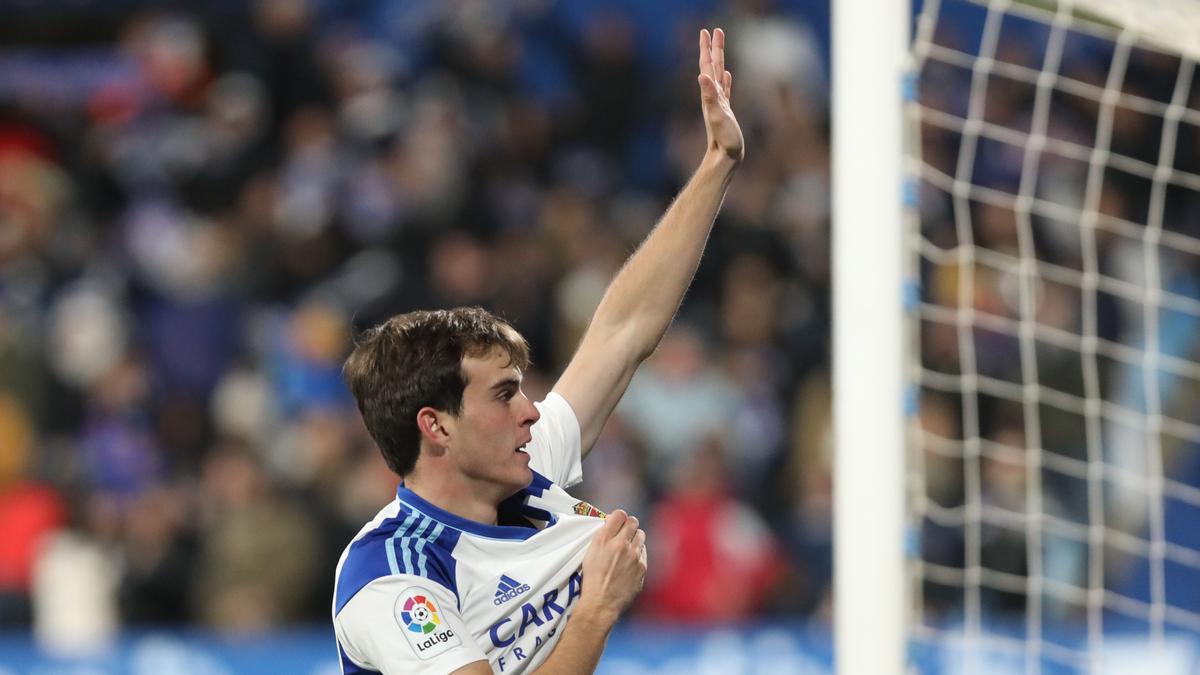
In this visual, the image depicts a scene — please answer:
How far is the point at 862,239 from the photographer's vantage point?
15.6ft

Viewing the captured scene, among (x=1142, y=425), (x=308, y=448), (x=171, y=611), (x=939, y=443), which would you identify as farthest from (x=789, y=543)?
(x=171, y=611)

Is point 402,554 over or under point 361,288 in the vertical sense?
under

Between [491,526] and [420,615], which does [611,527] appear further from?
[420,615]

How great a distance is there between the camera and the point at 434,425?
382 cm

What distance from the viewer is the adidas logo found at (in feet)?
12.5

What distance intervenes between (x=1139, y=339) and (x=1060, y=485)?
0.80 meters

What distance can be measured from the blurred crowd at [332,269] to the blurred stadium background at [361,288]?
19 mm

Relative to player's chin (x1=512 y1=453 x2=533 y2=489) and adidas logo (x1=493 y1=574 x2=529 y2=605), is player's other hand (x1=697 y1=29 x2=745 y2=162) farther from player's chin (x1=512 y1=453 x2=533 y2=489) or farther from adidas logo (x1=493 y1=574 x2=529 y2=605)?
adidas logo (x1=493 y1=574 x2=529 y2=605)

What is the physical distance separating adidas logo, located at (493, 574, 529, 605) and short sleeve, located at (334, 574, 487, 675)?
108 mm

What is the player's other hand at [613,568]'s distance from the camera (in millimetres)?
3697

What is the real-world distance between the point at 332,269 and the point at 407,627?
7.10 m

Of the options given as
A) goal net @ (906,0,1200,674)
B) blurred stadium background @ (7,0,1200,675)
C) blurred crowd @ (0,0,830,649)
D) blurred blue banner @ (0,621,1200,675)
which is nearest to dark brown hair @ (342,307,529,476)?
blurred blue banner @ (0,621,1200,675)

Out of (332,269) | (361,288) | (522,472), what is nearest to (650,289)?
(522,472)

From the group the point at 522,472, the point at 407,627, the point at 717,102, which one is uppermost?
the point at 717,102
